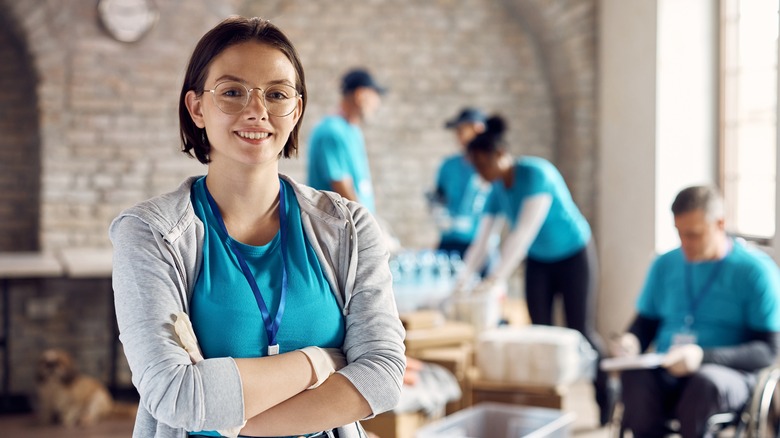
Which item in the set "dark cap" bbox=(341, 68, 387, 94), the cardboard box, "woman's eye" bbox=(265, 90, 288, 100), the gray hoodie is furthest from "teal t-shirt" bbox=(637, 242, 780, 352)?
"woman's eye" bbox=(265, 90, 288, 100)

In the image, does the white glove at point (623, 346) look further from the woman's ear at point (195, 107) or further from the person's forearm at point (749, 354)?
the woman's ear at point (195, 107)

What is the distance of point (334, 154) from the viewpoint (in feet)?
15.1

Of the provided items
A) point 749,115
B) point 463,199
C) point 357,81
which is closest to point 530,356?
point 357,81

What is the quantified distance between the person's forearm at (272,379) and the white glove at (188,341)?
1.3 inches

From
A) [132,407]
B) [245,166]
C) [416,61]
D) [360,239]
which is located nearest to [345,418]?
[360,239]

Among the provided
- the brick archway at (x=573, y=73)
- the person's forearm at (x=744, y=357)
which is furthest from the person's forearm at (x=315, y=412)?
the brick archway at (x=573, y=73)

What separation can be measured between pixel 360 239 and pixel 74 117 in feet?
14.9

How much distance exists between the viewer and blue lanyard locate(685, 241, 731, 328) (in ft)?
10.8

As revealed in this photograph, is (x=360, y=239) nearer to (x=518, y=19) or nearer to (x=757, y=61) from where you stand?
(x=757, y=61)

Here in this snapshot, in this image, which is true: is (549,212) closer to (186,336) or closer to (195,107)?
(195,107)

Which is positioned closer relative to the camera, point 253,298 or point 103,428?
point 253,298

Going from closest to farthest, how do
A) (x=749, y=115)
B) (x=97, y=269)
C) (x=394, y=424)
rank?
1. (x=394, y=424)
2. (x=97, y=269)
3. (x=749, y=115)

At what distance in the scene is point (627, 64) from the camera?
591 centimetres

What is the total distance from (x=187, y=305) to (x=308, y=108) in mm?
5002
